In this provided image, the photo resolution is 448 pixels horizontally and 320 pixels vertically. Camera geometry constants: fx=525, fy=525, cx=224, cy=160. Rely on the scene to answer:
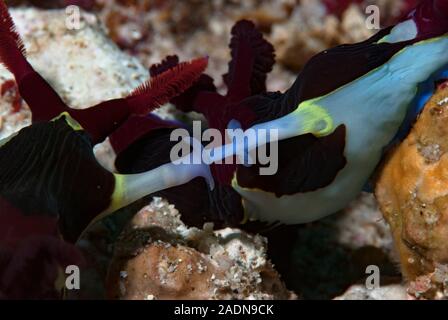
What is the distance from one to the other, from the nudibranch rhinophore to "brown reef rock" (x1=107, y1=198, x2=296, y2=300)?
20cm

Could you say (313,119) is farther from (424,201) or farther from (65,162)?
(65,162)

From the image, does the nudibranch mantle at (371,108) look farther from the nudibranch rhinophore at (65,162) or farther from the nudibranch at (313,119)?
the nudibranch rhinophore at (65,162)

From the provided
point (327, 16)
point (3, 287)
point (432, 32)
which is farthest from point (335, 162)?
point (327, 16)

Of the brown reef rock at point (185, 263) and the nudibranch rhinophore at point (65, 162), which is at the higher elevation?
the nudibranch rhinophore at point (65, 162)

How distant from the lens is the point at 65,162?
1902mm

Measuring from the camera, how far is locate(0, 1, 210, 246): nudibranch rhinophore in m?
1.76

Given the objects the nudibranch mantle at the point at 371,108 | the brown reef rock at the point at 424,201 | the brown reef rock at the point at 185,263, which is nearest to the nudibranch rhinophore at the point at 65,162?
the brown reef rock at the point at 185,263

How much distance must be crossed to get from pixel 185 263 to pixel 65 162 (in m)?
0.57

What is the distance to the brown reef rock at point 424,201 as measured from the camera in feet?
Answer: 5.62

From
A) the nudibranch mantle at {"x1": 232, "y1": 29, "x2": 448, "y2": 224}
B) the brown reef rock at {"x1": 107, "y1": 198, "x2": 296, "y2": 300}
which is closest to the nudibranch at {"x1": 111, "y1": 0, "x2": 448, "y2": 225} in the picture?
the nudibranch mantle at {"x1": 232, "y1": 29, "x2": 448, "y2": 224}

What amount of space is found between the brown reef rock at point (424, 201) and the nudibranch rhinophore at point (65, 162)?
29.0 inches

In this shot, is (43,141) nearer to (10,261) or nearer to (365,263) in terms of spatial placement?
(10,261)

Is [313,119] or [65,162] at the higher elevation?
[313,119]

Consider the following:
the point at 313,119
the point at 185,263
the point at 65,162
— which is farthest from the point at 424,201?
the point at 65,162
